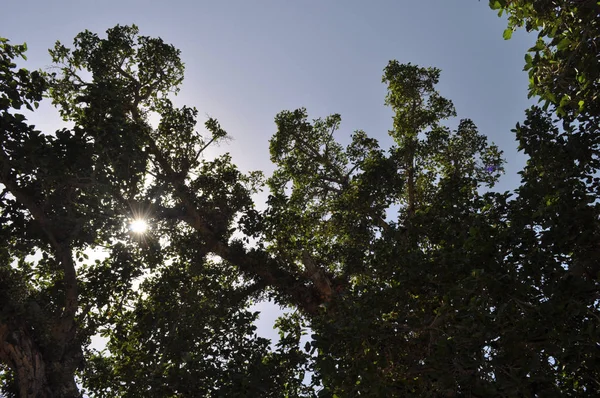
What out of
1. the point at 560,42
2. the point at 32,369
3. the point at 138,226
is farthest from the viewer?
the point at 138,226

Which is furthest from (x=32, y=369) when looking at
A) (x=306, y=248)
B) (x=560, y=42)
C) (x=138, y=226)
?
(x=560, y=42)

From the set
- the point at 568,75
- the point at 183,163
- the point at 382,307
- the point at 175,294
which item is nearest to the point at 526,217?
the point at 568,75

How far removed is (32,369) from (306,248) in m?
8.72

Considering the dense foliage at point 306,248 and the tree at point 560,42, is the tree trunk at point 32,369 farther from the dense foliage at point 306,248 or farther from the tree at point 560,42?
the tree at point 560,42

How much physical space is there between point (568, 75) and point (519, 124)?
241cm

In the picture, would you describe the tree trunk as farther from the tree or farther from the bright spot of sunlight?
the tree

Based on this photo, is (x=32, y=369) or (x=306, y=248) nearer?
(x=32, y=369)

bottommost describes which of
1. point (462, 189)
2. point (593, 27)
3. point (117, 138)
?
point (593, 27)

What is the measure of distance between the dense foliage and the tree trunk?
5 centimetres

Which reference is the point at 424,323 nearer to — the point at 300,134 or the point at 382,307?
the point at 382,307

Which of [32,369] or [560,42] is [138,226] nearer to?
[32,369]

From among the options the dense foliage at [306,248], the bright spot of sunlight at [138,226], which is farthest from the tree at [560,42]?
the bright spot of sunlight at [138,226]

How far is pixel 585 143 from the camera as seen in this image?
7.04 metres

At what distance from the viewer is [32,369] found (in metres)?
10.0
